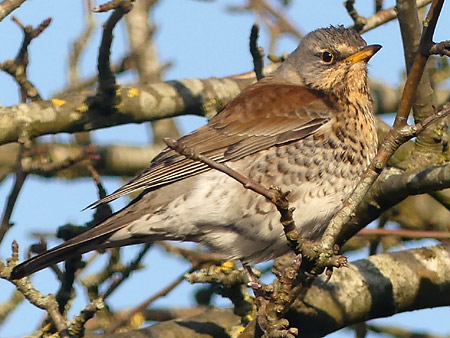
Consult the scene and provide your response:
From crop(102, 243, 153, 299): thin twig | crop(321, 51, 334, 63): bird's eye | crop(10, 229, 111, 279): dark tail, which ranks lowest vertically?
crop(102, 243, 153, 299): thin twig

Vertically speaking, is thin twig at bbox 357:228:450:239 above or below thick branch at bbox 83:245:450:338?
above

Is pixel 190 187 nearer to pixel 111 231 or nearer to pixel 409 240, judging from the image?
pixel 111 231

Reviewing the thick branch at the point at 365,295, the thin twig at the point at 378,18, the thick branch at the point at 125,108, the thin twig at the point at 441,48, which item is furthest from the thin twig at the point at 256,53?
the thin twig at the point at 441,48

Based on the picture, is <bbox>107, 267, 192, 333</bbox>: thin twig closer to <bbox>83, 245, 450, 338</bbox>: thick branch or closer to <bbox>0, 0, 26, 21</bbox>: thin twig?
<bbox>83, 245, 450, 338</bbox>: thick branch

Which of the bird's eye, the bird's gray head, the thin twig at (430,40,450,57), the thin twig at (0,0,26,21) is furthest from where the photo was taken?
the bird's eye

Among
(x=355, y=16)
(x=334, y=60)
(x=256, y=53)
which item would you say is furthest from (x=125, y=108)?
(x=355, y=16)

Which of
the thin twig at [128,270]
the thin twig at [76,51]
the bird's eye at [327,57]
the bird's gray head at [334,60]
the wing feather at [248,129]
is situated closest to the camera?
the thin twig at [128,270]

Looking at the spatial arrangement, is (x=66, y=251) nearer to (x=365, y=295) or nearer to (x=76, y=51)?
(x=365, y=295)

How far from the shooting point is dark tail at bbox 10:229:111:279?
453cm

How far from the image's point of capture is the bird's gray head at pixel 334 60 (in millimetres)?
Result: 5473

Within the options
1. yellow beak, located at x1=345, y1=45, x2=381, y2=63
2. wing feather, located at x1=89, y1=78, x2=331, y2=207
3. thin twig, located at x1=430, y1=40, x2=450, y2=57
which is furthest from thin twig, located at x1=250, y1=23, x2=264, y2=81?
thin twig, located at x1=430, y1=40, x2=450, y2=57

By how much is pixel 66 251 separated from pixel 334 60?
2236mm

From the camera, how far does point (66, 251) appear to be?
466cm

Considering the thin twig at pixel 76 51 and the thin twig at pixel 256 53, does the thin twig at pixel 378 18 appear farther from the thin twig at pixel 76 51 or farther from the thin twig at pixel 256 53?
the thin twig at pixel 76 51
